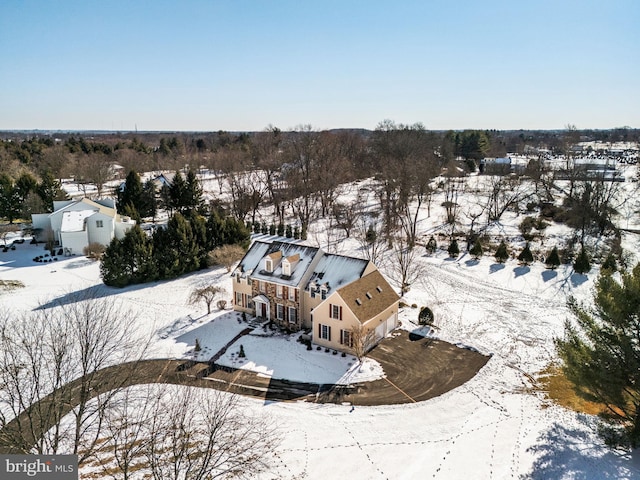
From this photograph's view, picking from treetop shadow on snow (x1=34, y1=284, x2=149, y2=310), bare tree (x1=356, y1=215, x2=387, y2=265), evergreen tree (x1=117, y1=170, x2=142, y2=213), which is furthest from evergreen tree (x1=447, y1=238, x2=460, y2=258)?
evergreen tree (x1=117, y1=170, x2=142, y2=213)

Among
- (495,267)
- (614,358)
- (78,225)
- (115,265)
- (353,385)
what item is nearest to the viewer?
(614,358)

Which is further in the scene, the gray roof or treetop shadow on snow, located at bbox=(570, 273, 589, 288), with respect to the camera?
treetop shadow on snow, located at bbox=(570, 273, 589, 288)

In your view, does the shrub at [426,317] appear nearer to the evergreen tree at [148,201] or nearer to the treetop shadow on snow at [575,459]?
the treetop shadow on snow at [575,459]

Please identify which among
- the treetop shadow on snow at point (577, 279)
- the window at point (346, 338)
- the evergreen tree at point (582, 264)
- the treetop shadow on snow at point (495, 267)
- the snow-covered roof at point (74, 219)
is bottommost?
the window at point (346, 338)

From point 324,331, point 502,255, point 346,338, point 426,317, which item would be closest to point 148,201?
point 324,331

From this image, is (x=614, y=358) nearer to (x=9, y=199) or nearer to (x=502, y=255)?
(x=502, y=255)

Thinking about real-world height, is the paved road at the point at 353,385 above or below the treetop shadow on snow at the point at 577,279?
below

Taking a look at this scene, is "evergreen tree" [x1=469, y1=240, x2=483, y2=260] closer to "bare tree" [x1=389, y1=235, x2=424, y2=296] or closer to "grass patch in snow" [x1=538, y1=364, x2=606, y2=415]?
"bare tree" [x1=389, y1=235, x2=424, y2=296]

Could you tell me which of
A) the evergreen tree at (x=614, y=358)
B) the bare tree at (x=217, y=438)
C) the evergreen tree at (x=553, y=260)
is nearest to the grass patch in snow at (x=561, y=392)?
the evergreen tree at (x=614, y=358)
